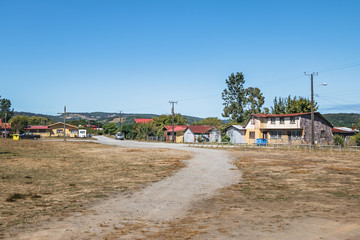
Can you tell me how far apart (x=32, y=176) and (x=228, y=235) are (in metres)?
14.6

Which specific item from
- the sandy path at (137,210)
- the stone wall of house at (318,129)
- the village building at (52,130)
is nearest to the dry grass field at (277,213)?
the sandy path at (137,210)

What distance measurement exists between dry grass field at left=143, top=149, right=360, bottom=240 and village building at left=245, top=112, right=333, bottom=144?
4356 centimetres

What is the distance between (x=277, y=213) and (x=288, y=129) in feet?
174

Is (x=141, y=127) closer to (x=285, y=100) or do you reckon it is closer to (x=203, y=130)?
(x=203, y=130)

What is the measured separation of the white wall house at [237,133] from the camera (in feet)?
225

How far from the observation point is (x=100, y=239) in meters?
7.39

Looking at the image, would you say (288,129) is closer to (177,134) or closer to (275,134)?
(275,134)

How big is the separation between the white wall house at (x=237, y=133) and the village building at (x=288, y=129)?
3.82ft

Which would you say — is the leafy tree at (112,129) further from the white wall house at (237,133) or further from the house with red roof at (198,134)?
the white wall house at (237,133)

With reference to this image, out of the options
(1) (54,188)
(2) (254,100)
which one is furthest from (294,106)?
(1) (54,188)

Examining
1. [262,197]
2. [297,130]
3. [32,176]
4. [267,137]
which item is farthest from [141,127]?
[262,197]

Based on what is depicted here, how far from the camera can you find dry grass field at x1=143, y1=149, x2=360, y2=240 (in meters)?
7.72

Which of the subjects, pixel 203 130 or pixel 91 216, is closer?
pixel 91 216

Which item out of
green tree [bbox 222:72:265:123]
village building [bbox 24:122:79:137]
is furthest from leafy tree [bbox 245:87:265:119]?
village building [bbox 24:122:79:137]
